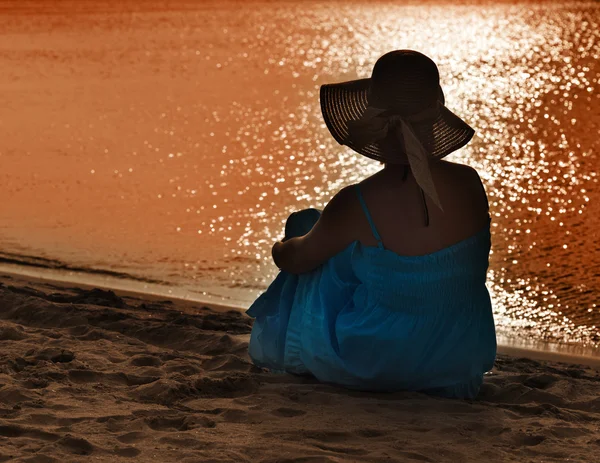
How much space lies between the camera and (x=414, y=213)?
362 cm

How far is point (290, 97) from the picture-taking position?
13.3 meters

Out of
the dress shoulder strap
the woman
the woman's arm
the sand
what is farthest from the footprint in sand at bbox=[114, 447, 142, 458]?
the dress shoulder strap

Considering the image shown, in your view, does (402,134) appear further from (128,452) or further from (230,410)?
(128,452)

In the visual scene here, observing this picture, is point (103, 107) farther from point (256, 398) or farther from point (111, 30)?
point (111, 30)

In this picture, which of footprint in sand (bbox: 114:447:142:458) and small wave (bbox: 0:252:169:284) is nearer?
footprint in sand (bbox: 114:447:142:458)

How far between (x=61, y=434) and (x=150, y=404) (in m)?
0.45

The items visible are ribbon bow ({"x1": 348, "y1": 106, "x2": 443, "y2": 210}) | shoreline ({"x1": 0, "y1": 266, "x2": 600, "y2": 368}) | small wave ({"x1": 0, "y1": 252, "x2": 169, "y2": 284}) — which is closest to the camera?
ribbon bow ({"x1": 348, "y1": 106, "x2": 443, "y2": 210})

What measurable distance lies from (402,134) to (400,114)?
0.10 metres

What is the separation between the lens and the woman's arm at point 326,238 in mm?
3645

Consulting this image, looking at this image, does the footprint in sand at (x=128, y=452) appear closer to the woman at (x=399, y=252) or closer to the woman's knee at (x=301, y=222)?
the woman at (x=399, y=252)

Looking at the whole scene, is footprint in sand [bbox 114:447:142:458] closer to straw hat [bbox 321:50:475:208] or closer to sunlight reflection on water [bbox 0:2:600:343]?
straw hat [bbox 321:50:475:208]

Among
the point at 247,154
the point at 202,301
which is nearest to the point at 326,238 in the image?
the point at 202,301

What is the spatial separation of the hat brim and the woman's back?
0.30ft

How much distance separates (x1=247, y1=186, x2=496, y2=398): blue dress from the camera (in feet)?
11.9
